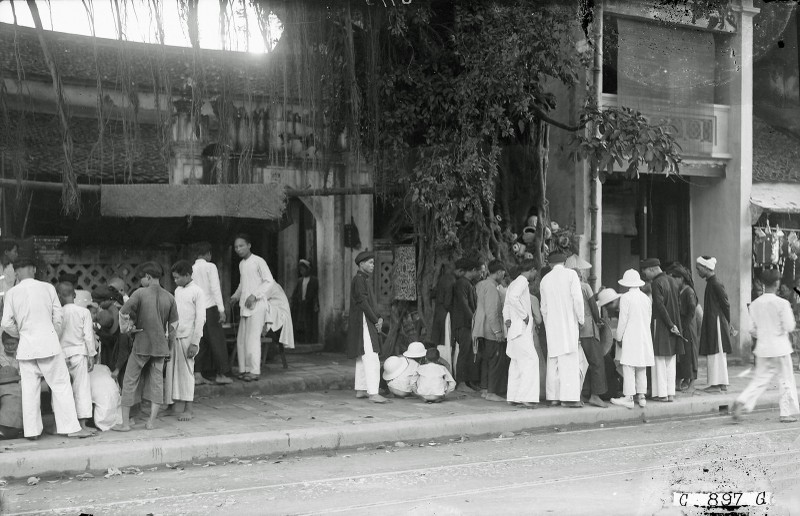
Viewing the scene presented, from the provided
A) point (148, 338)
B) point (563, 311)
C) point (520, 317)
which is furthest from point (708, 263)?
point (148, 338)

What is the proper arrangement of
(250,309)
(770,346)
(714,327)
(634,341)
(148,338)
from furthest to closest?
(714,327) → (250,309) → (634,341) → (770,346) → (148,338)

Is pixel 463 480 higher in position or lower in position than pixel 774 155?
lower

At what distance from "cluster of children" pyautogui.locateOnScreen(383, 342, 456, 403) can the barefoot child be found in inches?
104

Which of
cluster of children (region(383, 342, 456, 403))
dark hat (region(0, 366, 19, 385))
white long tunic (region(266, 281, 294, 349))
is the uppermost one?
white long tunic (region(266, 281, 294, 349))

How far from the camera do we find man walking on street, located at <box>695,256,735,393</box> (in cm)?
1240

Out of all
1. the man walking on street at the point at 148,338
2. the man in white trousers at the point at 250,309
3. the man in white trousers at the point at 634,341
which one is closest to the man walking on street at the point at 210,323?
the man in white trousers at the point at 250,309

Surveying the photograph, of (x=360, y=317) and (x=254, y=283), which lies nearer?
(x=360, y=317)

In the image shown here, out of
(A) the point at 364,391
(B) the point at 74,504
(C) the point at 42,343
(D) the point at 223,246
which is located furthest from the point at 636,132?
(B) the point at 74,504

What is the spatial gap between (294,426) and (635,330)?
176 inches

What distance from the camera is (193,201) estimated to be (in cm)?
1223

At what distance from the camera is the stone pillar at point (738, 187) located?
52.6ft

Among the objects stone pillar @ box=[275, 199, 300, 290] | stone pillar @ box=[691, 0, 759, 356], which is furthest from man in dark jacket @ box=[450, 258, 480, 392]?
stone pillar @ box=[691, 0, 759, 356]

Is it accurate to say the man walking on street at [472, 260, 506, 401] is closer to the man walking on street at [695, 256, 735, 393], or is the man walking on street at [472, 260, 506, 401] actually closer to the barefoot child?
the man walking on street at [695, 256, 735, 393]

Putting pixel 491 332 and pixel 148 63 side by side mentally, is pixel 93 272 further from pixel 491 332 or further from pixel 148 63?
pixel 491 332
